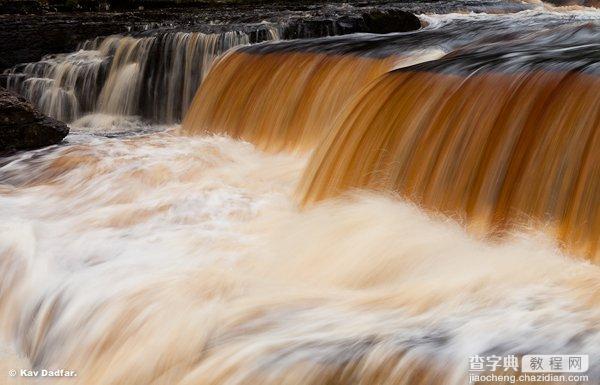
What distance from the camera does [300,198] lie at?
17.6 feet

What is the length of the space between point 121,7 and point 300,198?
10991mm

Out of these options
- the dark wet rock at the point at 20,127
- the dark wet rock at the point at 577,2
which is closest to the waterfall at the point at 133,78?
the dark wet rock at the point at 20,127

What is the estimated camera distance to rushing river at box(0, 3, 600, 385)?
3143mm

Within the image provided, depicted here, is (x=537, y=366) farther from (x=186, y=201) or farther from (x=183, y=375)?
(x=186, y=201)

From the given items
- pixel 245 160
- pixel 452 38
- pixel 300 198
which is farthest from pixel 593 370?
pixel 452 38

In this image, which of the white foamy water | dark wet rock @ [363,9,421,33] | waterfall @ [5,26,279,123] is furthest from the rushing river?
dark wet rock @ [363,9,421,33]

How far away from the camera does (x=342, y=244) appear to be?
4430mm

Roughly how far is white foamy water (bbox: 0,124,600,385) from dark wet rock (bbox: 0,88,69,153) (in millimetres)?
1836

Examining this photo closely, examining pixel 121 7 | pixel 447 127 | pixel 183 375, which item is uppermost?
pixel 121 7

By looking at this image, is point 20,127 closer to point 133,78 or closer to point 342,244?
point 133,78

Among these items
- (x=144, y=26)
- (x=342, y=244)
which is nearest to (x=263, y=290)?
(x=342, y=244)

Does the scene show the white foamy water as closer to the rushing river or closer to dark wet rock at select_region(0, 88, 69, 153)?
the rushing river

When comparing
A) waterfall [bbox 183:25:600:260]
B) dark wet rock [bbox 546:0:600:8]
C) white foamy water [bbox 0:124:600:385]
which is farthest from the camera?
dark wet rock [bbox 546:0:600:8]

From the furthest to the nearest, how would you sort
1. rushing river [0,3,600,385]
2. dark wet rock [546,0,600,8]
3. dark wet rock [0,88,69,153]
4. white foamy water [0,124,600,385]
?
dark wet rock [546,0,600,8] → dark wet rock [0,88,69,153] → rushing river [0,3,600,385] → white foamy water [0,124,600,385]
